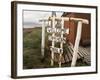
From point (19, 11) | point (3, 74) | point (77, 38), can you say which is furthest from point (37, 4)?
point (3, 74)

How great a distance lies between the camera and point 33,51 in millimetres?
2025

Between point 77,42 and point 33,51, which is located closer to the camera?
point 33,51

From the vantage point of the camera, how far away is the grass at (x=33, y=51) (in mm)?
1989

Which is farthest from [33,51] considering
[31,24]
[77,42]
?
[77,42]

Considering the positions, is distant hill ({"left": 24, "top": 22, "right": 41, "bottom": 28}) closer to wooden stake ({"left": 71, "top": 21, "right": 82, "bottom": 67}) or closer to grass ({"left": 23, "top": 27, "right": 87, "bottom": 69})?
grass ({"left": 23, "top": 27, "right": 87, "bottom": 69})

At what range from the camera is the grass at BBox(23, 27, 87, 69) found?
1.99m

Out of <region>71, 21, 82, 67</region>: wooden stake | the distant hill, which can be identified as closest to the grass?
the distant hill

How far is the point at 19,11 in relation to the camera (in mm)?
1957

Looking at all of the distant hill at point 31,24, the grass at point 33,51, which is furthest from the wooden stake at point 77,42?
the distant hill at point 31,24

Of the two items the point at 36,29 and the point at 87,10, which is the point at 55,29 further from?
the point at 87,10

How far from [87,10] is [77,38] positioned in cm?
28

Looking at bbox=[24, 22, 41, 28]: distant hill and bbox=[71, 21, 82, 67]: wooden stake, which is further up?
bbox=[24, 22, 41, 28]: distant hill

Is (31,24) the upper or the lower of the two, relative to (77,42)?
upper

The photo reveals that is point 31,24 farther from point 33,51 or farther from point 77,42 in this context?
point 77,42
